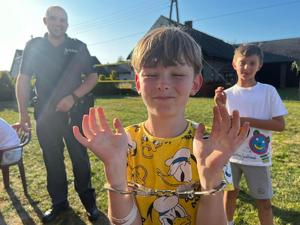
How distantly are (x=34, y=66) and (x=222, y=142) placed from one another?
9.48 feet

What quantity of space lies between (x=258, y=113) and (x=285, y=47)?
38.6 meters

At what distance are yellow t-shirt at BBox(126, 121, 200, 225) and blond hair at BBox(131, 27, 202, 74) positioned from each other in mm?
376

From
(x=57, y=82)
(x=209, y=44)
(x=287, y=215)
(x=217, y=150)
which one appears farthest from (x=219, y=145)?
(x=209, y=44)

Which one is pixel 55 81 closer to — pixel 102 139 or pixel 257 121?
pixel 257 121

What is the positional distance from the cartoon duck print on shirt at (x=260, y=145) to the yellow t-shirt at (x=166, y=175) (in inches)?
58.9

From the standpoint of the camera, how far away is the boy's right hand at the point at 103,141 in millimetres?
1371

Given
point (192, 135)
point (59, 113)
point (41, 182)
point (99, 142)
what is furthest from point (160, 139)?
point (41, 182)

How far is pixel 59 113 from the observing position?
12.1 feet

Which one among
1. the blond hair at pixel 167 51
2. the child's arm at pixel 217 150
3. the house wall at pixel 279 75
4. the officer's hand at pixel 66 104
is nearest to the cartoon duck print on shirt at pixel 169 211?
the child's arm at pixel 217 150

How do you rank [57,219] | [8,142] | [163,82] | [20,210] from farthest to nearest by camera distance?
[8,142], [20,210], [57,219], [163,82]

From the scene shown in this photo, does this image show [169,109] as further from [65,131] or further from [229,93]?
[65,131]

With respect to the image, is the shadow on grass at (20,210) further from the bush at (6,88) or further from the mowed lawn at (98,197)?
the bush at (6,88)

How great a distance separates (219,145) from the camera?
1346 mm

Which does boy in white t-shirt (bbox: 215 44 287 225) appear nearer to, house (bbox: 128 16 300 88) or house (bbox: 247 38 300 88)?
house (bbox: 128 16 300 88)
